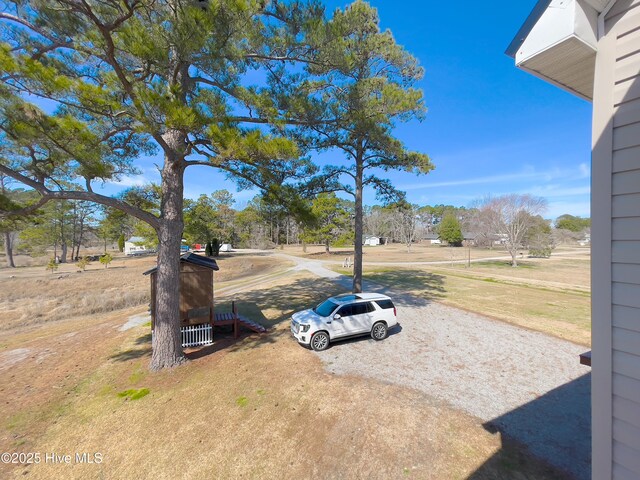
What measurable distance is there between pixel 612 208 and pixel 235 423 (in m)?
6.91

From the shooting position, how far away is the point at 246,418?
5828 millimetres

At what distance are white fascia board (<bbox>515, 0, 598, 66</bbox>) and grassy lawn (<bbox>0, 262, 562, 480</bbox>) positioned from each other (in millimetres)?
5876

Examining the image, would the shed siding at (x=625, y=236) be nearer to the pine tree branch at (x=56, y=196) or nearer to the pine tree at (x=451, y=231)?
the pine tree branch at (x=56, y=196)

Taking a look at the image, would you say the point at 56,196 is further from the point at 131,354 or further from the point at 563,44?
the point at 563,44

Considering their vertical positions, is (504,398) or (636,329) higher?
(636,329)

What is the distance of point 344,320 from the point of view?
9375mm

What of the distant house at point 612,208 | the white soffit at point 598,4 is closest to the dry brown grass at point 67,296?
the distant house at point 612,208

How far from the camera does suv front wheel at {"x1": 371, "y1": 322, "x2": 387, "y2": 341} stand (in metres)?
9.73

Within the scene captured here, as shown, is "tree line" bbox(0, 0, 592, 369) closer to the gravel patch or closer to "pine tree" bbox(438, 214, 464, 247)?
the gravel patch

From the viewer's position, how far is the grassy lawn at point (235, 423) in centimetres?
460

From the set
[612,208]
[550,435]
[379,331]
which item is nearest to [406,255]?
[379,331]

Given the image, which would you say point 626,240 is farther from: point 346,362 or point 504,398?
point 346,362

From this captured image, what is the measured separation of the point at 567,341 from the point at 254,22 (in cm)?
1381

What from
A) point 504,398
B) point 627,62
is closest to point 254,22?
point 627,62
